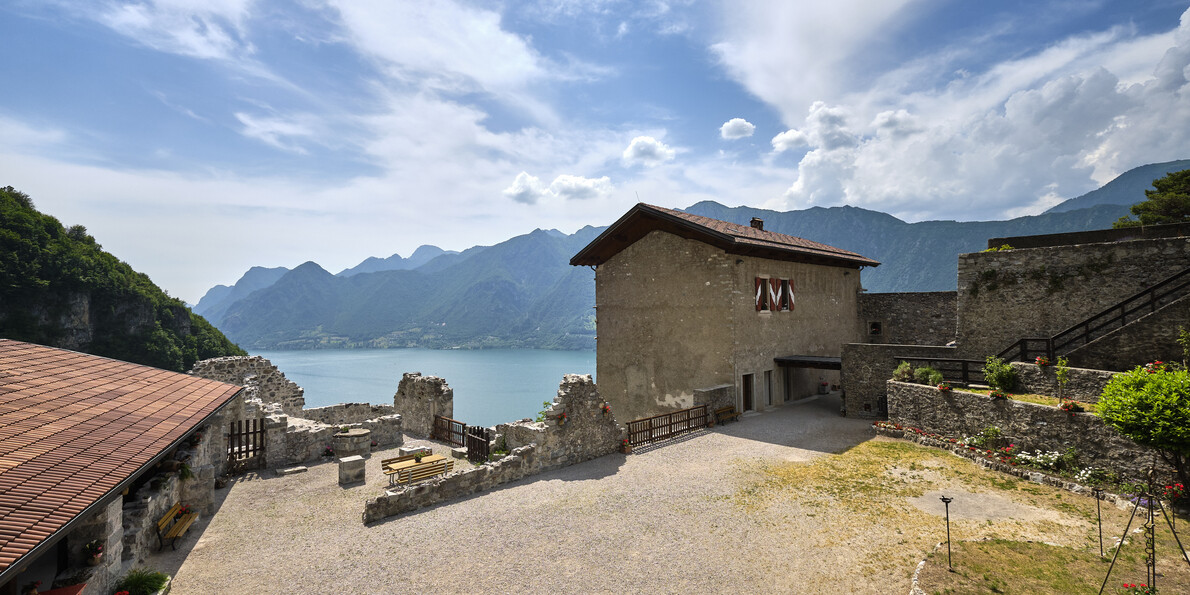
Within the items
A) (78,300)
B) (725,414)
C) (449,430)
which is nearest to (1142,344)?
(725,414)

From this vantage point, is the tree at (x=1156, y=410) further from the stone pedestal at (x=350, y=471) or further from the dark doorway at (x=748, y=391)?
the stone pedestal at (x=350, y=471)

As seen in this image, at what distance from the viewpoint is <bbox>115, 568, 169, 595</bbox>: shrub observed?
6.74m

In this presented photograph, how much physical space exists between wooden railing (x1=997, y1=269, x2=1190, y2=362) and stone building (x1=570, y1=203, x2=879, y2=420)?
6.14 meters

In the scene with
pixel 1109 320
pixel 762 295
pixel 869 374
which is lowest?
pixel 869 374

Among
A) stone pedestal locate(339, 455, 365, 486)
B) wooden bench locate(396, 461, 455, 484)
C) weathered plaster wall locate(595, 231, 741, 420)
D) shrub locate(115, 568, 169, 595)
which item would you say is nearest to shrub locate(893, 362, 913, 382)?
weathered plaster wall locate(595, 231, 741, 420)

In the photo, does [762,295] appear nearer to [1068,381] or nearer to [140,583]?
[1068,381]

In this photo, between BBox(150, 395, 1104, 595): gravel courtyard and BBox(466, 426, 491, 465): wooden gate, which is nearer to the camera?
BBox(150, 395, 1104, 595): gravel courtyard

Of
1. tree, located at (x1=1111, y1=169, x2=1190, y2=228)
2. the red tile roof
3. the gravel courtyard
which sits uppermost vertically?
tree, located at (x1=1111, y1=169, x2=1190, y2=228)

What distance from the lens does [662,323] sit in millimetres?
21641

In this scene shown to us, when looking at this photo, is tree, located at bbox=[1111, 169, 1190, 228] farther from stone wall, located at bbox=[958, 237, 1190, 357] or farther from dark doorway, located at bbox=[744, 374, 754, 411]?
dark doorway, located at bbox=[744, 374, 754, 411]

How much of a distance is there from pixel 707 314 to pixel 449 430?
10860 millimetres

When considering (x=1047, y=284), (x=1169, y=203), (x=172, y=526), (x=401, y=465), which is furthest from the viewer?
(x=1169, y=203)

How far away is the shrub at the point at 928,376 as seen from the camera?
1591cm

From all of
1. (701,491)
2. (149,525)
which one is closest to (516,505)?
(701,491)
